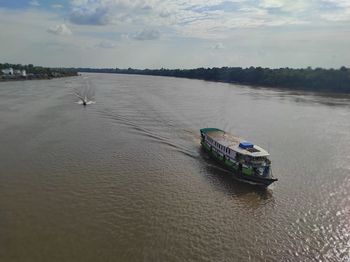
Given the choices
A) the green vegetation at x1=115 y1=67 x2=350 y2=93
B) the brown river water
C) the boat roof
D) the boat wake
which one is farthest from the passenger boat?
the green vegetation at x1=115 y1=67 x2=350 y2=93

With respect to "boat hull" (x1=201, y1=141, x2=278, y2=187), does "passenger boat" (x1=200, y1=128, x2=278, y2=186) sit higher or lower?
higher

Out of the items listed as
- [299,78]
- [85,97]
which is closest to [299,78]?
[299,78]

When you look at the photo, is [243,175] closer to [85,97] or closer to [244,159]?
[244,159]

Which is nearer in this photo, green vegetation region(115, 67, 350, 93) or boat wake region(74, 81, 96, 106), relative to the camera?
boat wake region(74, 81, 96, 106)

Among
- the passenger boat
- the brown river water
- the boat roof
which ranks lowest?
the brown river water

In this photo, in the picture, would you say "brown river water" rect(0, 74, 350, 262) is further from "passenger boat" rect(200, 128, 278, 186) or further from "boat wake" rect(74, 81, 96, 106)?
"boat wake" rect(74, 81, 96, 106)

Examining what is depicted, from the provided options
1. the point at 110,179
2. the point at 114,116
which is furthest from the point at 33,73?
the point at 110,179

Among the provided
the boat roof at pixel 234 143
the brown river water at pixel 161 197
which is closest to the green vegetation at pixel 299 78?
the brown river water at pixel 161 197
